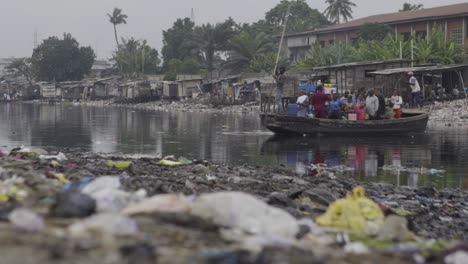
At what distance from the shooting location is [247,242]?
4.11 metres

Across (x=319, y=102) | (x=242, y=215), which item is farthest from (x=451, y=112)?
(x=242, y=215)

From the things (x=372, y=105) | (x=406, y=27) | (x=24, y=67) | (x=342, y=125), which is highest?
(x=406, y=27)

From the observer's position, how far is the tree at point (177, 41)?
62.6m

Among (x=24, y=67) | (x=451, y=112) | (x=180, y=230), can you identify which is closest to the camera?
(x=180, y=230)

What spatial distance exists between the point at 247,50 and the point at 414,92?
2288cm

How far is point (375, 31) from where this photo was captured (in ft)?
143

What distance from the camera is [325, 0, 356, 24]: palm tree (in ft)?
213

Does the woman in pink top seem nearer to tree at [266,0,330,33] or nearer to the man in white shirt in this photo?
the man in white shirt

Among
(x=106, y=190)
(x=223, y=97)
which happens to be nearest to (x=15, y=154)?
(x=106, y=190)

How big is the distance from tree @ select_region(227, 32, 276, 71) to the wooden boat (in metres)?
27.6

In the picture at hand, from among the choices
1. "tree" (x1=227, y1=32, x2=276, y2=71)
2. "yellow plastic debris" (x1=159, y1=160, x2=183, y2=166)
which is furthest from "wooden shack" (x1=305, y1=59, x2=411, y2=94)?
"yellow plastic debris" (x1=159, y1=160, x2=183, y2=166)

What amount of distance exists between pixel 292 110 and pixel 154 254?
1610 centimetres

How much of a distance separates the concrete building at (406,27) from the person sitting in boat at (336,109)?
806 inches

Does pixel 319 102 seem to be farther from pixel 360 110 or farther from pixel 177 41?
pixel 177 41
